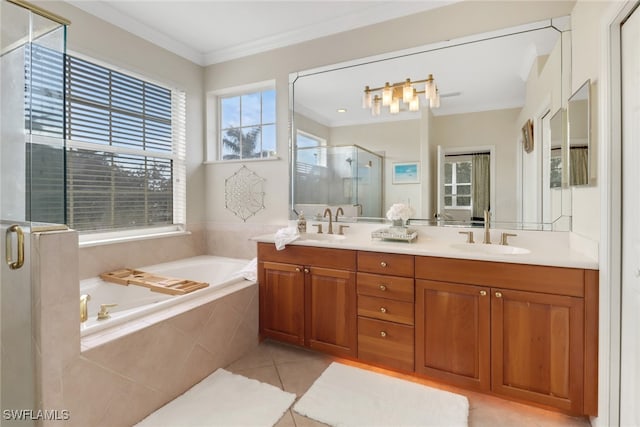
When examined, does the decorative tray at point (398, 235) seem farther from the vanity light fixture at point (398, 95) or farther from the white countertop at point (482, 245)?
the vanity light fixture at point (398, 95)

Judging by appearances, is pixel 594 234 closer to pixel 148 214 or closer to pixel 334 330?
pixel 334 330

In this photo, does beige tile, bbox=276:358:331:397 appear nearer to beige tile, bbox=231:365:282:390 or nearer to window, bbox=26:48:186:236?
beige tile, bbox=231:365:282:390

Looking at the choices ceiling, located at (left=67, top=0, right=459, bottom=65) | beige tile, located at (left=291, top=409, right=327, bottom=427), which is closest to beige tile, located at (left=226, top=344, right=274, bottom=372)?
beige tile, located at (left=291, top=409, right=327, bottom=427)

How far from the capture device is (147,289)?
2.62 m

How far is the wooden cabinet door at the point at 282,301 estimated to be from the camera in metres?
2.36

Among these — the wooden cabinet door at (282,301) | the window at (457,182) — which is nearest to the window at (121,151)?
the wooden cabinet door at (282,301)

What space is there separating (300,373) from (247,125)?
2456mm

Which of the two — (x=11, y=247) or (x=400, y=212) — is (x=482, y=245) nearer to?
(x=400, y=212)

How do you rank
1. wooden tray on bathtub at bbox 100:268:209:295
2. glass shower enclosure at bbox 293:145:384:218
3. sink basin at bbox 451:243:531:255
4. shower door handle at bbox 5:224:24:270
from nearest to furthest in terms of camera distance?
shower door handle at bbox 5:224:24:270 < sink basin at bbox 451:243:531:255 < wooden tray on bathtub at bbox 100:268:209:295 < glass shower enclosure at bbox 293:145:384:218

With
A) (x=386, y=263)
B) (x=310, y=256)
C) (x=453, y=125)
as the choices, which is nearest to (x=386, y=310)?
(x=386, y=263)

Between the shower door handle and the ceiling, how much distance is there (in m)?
A: 2.04

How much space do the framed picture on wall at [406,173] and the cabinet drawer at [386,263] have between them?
0.75 meters

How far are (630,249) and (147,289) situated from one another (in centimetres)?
307

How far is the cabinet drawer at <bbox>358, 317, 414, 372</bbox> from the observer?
1.99m
